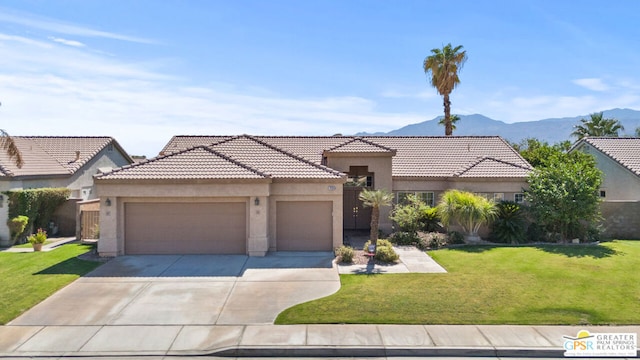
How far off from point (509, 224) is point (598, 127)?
29164 mm

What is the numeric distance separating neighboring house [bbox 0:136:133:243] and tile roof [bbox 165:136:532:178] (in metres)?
5.74

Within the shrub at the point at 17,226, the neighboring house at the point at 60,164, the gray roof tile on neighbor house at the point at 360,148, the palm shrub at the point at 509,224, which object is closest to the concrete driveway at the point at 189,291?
the gray roof tile on neighbor house at the point at 360,148

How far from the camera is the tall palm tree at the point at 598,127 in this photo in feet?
129

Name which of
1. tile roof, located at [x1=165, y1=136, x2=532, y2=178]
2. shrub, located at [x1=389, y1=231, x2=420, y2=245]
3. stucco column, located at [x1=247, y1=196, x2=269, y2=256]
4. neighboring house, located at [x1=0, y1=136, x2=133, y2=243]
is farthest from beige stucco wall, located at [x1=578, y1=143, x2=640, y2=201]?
neighboring house, located at [x1=0, y1=136, x2=133, y2=243]

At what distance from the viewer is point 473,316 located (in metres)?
9.51

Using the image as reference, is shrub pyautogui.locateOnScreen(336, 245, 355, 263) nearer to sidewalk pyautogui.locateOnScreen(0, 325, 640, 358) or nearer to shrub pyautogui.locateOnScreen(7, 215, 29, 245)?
sidewalk pyautogui.locateOnScreen(0, 325, 640, 358)

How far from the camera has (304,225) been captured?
651 inches

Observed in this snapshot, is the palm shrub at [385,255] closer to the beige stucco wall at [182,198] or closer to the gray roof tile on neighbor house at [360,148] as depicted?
the beige stucco wall at [182,198]

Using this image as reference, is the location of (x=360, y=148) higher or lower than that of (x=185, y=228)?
higher

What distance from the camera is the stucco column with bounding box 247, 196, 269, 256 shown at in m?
15.6

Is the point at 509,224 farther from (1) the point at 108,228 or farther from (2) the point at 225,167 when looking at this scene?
(1) the point at 108,228

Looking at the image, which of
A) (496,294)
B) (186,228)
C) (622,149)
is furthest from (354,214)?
(622,149)

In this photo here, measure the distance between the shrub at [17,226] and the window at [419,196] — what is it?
18.0m

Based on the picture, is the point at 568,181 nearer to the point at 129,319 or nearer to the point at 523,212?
the point at 523,212
